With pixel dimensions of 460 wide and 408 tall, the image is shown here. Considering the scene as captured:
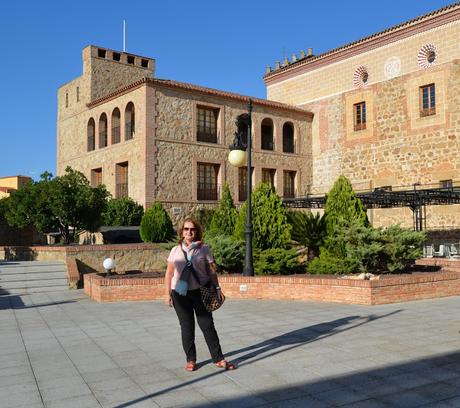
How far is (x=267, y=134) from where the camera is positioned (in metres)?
27.7

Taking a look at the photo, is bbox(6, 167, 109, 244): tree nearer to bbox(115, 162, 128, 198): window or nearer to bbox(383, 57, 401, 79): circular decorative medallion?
bbox(115, 162, 128, 198): window

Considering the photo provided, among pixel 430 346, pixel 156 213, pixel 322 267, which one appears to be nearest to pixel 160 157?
pixel 156 213

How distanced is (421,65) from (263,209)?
564 inches

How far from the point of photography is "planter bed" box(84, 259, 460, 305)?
999cm

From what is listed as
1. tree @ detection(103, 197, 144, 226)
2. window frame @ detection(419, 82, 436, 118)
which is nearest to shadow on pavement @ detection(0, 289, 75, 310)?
tree @ detection(103, 197, 144, 226)

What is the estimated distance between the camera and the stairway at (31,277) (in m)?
12.9

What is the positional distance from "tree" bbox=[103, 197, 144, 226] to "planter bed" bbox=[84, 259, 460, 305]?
8933 mm

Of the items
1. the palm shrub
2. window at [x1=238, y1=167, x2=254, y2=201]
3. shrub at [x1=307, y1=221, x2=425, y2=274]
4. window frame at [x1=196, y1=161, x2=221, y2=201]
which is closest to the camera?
shrub at [x1=307, y1=221, x2=425, y2=274]

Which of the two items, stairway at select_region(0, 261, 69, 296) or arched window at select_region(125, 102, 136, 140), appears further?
arched window at select_region(125, 102, 136, 140)

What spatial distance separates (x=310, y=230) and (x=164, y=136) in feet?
34.3

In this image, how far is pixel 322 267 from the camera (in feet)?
40.3

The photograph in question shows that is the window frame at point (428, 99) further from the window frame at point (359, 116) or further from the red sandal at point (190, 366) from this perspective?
the red sandal at point (190, 366)

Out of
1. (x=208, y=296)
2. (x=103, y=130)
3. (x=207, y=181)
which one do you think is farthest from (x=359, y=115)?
(x=208, y=296)

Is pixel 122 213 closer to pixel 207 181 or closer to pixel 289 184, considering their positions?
pixel 207 181
